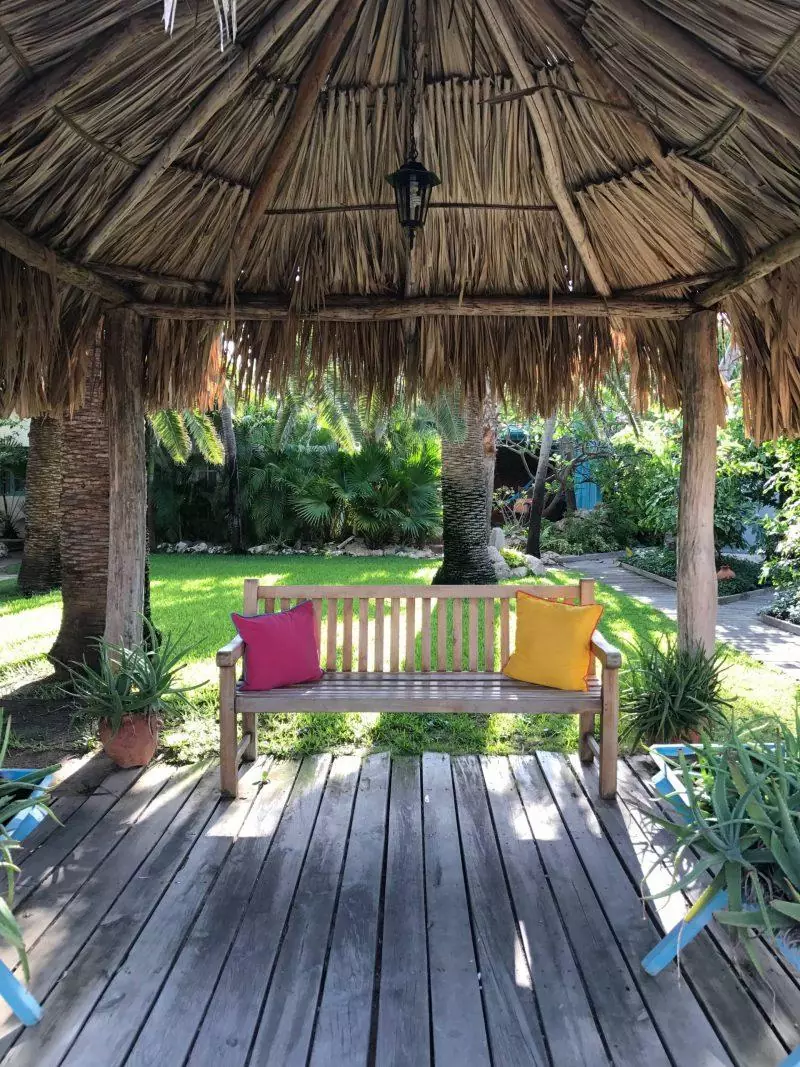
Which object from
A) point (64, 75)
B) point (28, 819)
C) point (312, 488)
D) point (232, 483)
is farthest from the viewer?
point (232, 483)

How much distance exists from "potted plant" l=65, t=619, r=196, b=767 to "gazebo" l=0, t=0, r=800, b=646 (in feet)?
1.14

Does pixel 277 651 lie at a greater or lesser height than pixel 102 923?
greater

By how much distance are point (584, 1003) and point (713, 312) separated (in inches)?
136

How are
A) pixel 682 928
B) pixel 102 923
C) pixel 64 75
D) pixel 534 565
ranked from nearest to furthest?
1. pixel 682 928
2. pixel 102 923
3. pixel 64 75
4. pixel 534 565

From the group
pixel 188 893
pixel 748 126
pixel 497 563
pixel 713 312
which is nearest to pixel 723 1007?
pixel 188 893

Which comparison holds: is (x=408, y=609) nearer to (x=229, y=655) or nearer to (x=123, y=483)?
(x=229, y=655)

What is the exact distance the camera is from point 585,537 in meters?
14.5

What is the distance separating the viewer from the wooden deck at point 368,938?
2.10 metres

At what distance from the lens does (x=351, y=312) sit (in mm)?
4543

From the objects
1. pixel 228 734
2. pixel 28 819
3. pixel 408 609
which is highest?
pixel 408 609

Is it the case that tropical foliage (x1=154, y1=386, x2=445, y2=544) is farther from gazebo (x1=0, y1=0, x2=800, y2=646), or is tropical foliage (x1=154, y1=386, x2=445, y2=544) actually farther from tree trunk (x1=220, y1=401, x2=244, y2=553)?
gazebo (x1=0, y1=0, x2=800, y2=646)

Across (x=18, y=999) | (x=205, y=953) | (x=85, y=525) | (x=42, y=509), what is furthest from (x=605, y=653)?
(x=42, y=509)

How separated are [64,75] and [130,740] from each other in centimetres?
279

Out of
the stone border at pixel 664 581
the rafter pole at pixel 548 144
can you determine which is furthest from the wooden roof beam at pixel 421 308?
the stone border at pixel 664 581
